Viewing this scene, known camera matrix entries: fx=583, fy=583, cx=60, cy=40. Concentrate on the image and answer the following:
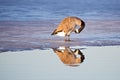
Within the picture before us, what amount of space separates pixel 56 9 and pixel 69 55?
8624 mm

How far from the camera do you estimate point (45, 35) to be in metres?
13.6

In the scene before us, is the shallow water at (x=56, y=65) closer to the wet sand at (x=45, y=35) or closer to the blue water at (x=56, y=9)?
the wet sand at (x=45, y=35)

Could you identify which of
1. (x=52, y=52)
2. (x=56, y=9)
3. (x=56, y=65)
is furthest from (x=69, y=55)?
(x=56, y=9)

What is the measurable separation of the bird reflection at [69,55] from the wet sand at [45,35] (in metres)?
0.47

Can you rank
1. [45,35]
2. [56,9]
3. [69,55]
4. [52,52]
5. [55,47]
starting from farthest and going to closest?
[56,9], [45,35], [55,47], [52,52], [69,55]

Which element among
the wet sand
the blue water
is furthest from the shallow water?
the blue water

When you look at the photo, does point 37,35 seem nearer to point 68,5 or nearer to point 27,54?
point 27,54

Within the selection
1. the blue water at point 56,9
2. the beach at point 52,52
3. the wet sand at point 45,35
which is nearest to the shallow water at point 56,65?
the beach at point 52,52

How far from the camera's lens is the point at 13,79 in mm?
9273

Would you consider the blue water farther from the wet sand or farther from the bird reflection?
the bird reflection

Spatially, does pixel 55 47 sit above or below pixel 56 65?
below

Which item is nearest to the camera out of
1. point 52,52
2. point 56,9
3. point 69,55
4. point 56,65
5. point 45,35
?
point 56,65

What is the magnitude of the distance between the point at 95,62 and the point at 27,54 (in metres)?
1.48

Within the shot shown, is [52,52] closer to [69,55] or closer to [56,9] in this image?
[69,55]
